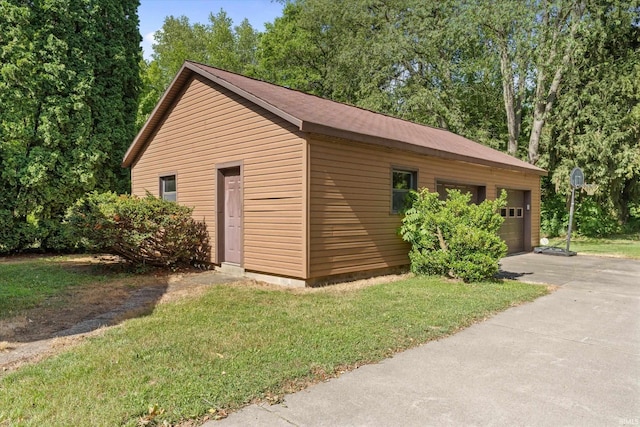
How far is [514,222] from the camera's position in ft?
45.9

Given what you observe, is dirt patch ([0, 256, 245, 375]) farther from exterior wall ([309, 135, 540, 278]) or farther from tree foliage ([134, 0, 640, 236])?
tree foliage ([134, 0, 640, 236])

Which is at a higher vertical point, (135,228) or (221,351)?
(135,228)

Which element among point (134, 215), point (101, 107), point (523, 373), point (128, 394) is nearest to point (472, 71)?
point (101, 107)

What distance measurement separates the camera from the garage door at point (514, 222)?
13.4 metres

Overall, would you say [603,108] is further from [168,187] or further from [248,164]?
[168,187]

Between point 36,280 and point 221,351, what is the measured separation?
5.79 meters

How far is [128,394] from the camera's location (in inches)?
117

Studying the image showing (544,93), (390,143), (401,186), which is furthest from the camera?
(544,93)

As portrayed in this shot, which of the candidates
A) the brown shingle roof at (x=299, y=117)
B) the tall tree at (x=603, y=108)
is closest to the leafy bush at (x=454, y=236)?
the brown shingle roof at (x=299, y=117)

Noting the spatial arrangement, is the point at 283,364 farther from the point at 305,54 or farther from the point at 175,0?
the point at 305,54

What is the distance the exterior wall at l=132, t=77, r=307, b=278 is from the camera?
720cm

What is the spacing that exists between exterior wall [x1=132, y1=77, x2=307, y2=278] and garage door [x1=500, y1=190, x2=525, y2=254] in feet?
28.2


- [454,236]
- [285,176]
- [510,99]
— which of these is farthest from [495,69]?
[285,176]

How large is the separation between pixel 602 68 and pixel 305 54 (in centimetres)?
1655
